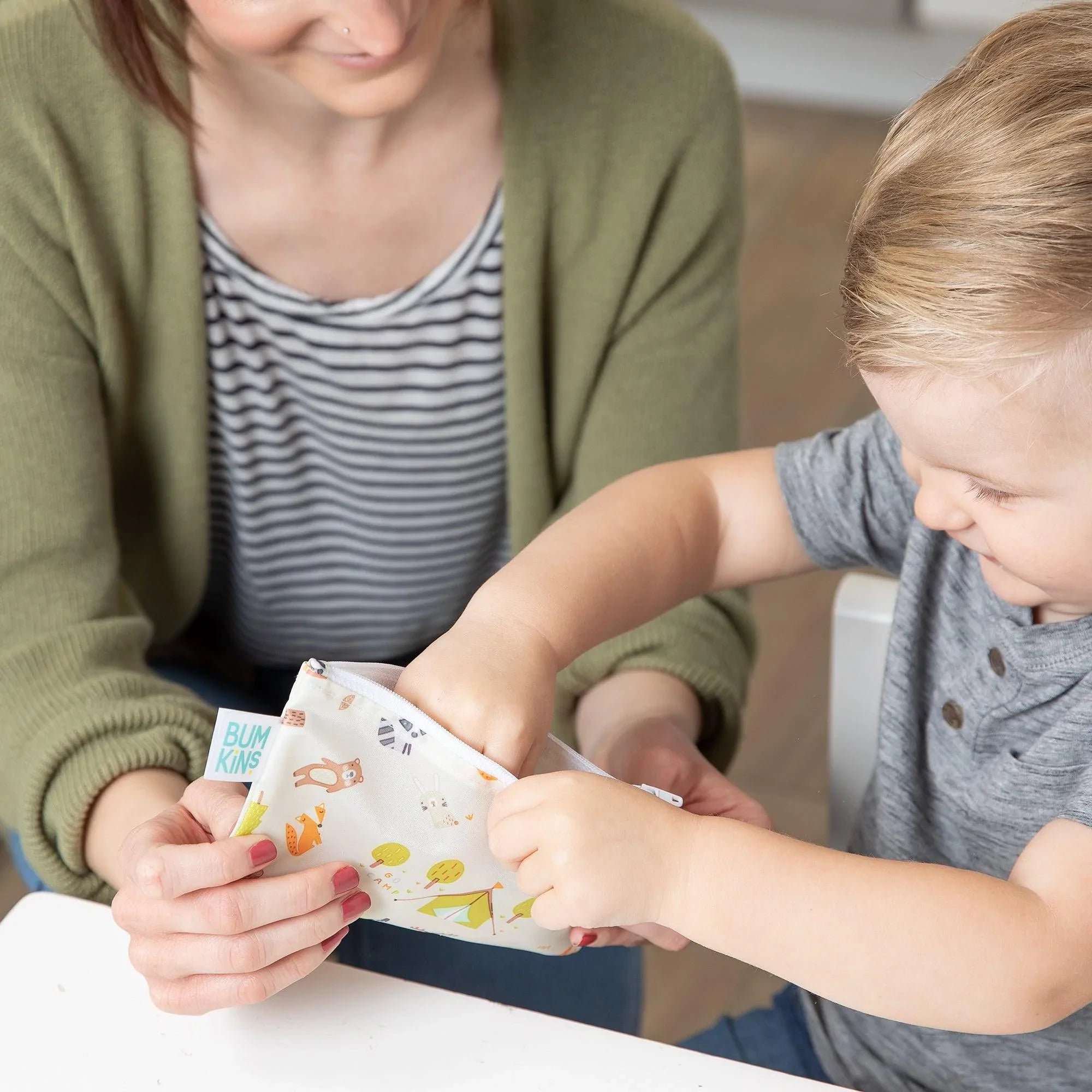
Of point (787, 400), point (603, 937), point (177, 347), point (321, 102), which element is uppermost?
point (321, 102)

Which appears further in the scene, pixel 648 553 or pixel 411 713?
pixel 648 553

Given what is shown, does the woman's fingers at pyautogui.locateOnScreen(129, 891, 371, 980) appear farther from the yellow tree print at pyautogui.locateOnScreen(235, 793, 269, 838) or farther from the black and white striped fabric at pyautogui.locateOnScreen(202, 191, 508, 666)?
the black and white striped fabric at pyautogui.locateOnScreen(202, 191, 508, 666)

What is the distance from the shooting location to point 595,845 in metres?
0.61

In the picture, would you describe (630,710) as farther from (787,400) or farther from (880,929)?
(787,400)

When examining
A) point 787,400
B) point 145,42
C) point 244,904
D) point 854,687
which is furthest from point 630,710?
point 787,400

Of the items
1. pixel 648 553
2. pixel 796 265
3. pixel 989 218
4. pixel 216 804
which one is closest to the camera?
pixel 989 218

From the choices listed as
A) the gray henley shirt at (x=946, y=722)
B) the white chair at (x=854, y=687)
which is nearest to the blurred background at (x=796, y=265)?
the white chair at (x=854, y=687)

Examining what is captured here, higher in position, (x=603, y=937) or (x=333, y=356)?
(x=333, y=356)

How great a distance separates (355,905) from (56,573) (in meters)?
0.35

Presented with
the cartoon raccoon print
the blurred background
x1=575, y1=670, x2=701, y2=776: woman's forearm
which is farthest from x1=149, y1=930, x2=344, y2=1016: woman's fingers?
the blurred background

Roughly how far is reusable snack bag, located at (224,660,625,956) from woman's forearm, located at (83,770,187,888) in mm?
166

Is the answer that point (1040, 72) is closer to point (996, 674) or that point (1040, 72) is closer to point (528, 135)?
point (996, 674)

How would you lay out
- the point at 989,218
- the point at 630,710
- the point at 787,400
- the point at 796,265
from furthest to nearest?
the point at 796,265, the point at 787,400, the point at 630,710, the point at 989,218

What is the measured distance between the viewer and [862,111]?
289 centimetres
